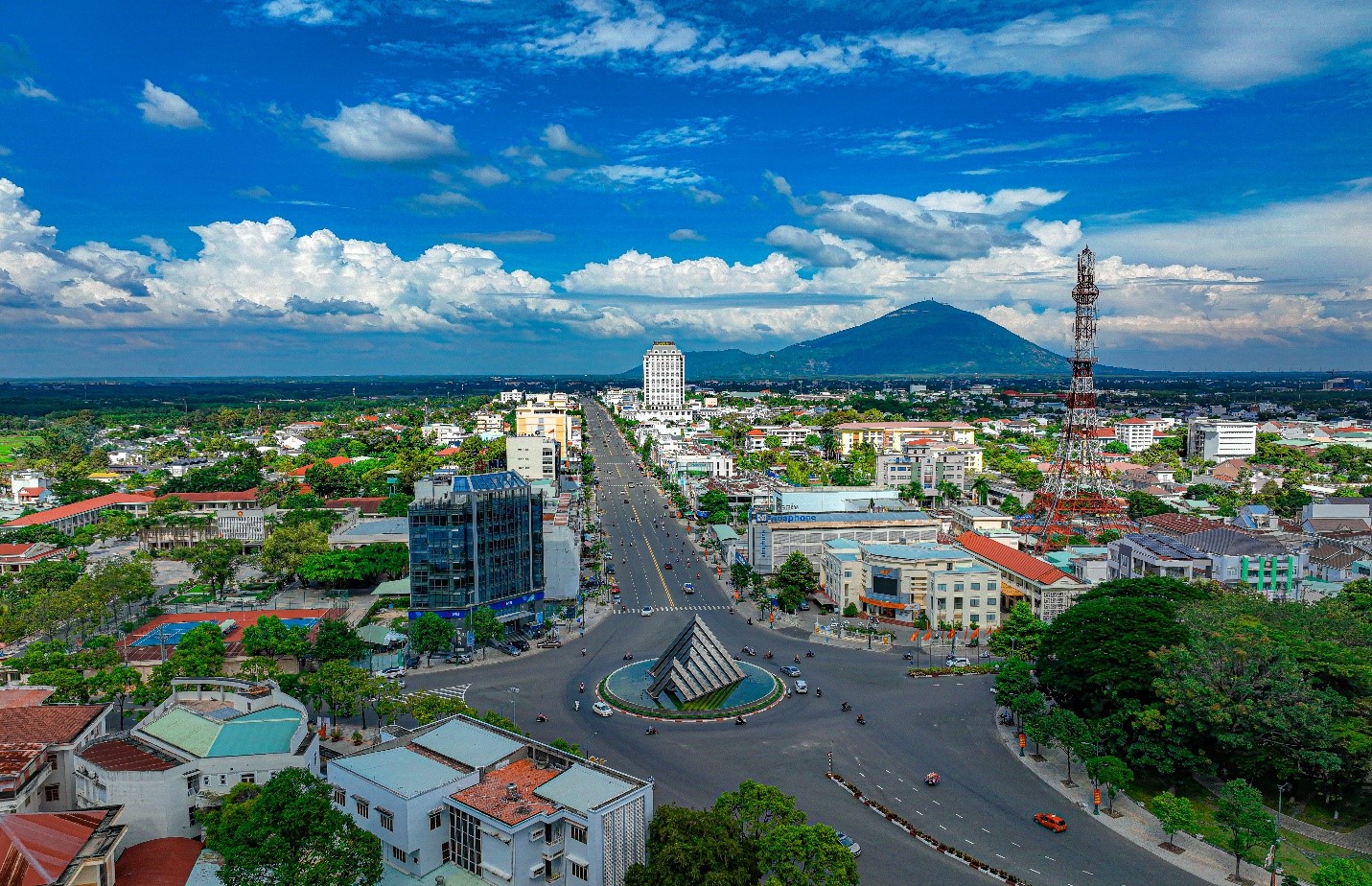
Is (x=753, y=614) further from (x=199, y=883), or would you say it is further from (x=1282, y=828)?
(x=199, y=883)

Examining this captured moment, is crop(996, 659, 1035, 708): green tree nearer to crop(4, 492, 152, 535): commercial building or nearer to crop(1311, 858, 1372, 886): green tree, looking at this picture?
crop(1311, 858, 1372, 886): green tree

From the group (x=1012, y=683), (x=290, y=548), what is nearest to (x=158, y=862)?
(x=1012, y=683)

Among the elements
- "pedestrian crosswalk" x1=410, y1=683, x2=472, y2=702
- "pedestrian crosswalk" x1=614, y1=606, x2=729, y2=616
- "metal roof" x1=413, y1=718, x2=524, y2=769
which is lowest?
"pedestrian crosswalk" x1=614, y1=606, x2=729, y2=616

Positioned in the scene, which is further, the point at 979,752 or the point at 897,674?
the point at 897,674

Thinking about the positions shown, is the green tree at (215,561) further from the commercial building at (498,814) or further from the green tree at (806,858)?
the green tree at (806,858)

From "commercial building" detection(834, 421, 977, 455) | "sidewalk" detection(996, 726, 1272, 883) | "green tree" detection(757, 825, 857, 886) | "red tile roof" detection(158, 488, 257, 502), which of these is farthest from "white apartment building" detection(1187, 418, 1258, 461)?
"red tile roof" detection(158, 488, 257, 502)

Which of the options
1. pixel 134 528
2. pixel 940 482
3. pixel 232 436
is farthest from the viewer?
pixel 232 436

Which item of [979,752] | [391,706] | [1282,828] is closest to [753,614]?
[979,752]
